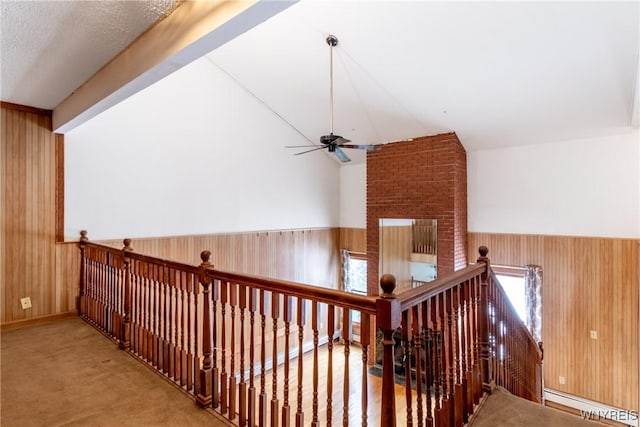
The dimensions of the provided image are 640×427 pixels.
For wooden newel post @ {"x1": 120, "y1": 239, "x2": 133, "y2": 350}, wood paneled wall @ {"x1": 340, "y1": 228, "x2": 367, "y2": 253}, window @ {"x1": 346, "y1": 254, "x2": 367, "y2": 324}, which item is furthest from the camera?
window @ {"x1": 346, "y1": 254, "x2": 367, "y2": 324}

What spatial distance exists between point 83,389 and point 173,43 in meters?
2.40

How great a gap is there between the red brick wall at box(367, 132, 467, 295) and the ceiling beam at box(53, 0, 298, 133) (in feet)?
16.6

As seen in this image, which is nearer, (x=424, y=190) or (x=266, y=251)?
(x=424, y=190)

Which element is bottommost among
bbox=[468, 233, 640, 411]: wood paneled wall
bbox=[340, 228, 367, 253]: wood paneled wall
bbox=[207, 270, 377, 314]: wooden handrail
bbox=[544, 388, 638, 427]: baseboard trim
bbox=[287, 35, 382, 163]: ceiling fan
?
bbox=[544, 388, 638, 427]: baseboard trim

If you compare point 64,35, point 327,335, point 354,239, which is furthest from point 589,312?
point 64,35

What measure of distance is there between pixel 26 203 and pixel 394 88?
4931mm

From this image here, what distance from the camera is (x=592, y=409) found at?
526 centimetres

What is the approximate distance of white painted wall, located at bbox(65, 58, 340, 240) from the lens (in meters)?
4.39

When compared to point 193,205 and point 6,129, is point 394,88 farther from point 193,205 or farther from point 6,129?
point 6,129

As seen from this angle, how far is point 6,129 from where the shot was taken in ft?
11.9

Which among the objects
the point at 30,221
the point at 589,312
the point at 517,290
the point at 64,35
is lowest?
the point at 589,312

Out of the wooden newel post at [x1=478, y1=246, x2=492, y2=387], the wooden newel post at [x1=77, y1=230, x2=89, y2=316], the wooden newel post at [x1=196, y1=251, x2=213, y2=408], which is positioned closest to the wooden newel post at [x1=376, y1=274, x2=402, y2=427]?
the wooden newel post at [x1=478, y1=246, x2=492, y2=387]

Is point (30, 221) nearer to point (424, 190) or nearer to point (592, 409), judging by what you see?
point (424, 190)

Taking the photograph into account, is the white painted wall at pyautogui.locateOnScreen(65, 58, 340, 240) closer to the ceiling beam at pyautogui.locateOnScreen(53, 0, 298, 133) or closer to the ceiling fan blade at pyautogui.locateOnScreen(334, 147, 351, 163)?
the ceiling beam at pyautogui.locateOnScreen(53, 0, 298, 133)
